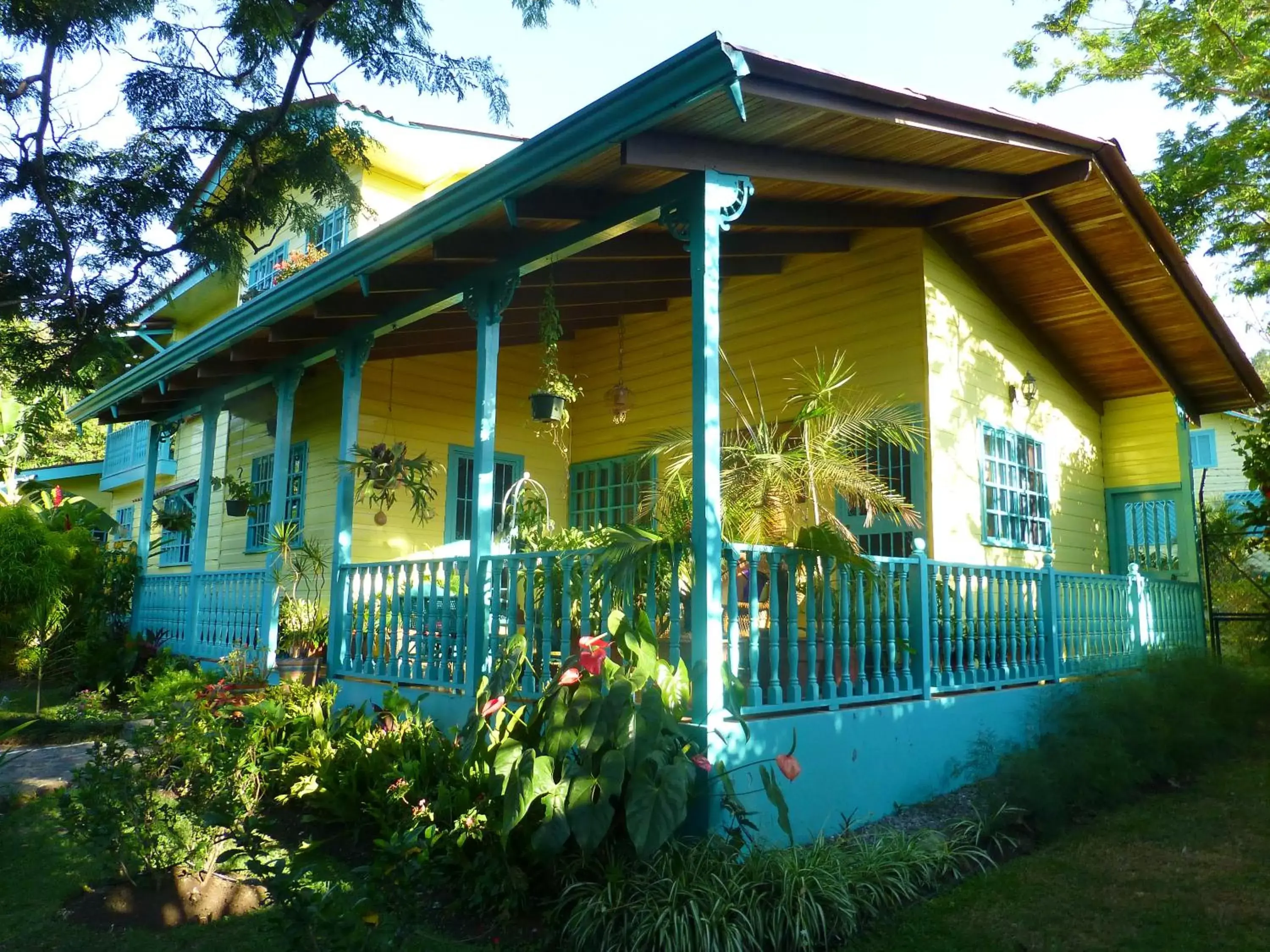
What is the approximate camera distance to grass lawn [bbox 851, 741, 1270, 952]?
444cm

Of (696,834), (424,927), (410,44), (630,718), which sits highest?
(410,44)

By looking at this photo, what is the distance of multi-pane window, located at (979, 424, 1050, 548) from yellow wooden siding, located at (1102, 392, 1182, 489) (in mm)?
1684

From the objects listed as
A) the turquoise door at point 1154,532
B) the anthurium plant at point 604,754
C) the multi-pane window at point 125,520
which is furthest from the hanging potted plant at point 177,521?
the turquoise door at point 1154,532

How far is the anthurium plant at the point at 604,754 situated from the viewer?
4.37 metres

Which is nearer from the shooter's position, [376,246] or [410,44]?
[376,246]

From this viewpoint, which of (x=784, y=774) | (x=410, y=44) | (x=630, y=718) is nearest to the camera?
(x=630, y=718)

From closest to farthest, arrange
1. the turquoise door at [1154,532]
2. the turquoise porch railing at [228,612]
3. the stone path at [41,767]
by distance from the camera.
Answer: the stone path at [41,767]
the turquoise porch railing at [228,612]
the turquoise door at [1154,532]

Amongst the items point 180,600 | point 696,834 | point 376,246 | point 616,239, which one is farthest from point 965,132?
point 180,600

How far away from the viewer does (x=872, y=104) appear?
18.0 ft

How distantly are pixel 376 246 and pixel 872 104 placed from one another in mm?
3629

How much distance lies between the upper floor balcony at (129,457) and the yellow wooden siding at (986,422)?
44.1 feet

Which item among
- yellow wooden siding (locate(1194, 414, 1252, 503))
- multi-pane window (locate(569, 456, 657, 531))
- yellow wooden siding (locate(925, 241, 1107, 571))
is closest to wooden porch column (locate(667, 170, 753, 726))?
yellow wooden siding (locate(925, 241, 1107, 571))

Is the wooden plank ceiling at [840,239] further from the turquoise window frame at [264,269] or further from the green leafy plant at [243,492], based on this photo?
the turquoise window frame at [264,269]

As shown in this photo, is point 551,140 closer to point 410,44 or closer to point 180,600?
point 410,44
